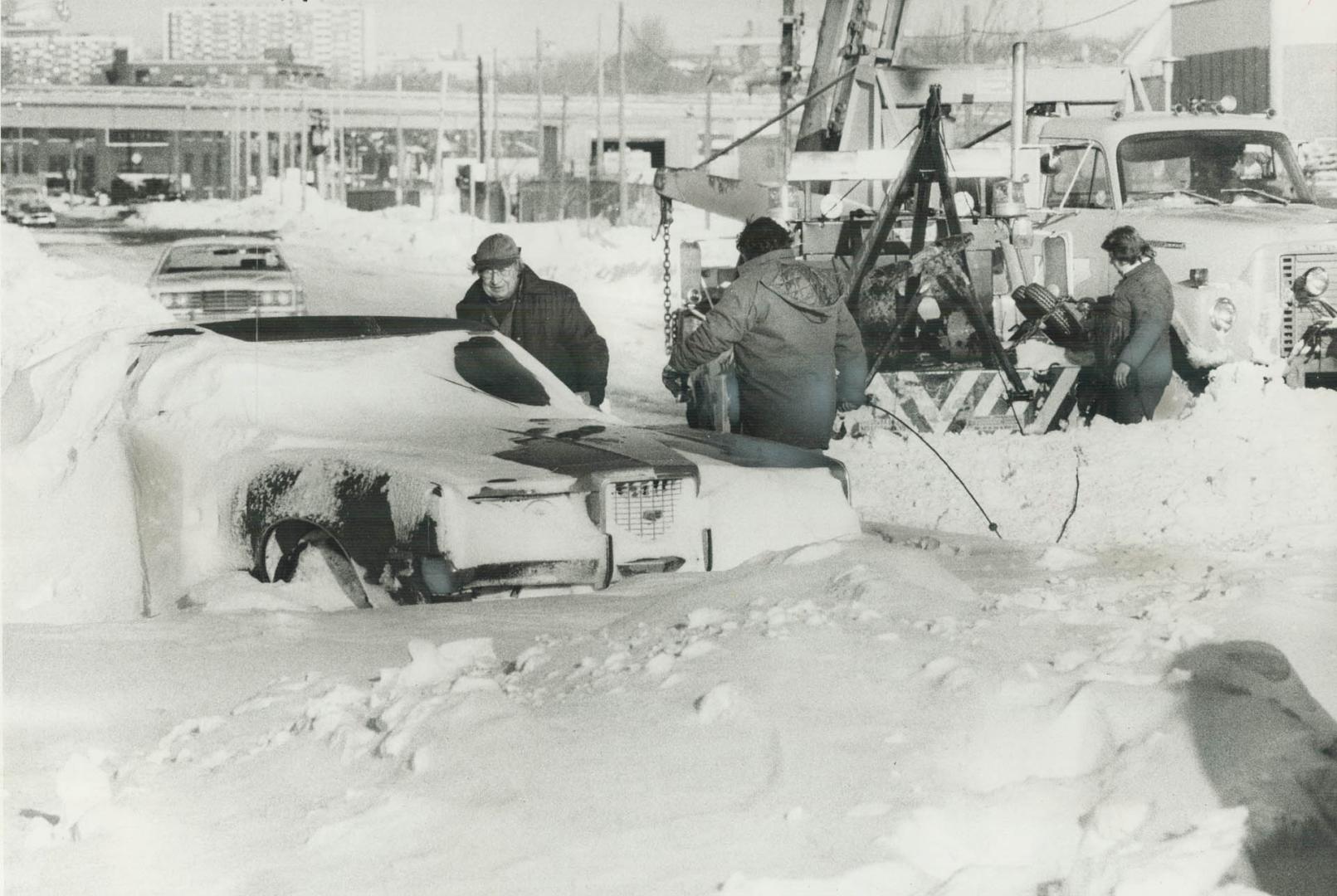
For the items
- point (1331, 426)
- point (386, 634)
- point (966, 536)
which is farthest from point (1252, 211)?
point (386, 634)

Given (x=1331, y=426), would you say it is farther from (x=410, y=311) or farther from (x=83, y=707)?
(x=410, y=311)

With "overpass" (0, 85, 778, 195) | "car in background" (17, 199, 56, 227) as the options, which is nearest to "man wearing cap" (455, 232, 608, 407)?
"overpass" (0, 85, 778, 195)

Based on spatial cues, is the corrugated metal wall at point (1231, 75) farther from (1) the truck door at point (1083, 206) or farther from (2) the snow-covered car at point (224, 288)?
(2) the snow-covered car at point (224, 288)

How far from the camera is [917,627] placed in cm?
470

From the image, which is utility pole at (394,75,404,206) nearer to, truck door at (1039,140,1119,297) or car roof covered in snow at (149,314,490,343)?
truck door at (1039,140,1119,297)

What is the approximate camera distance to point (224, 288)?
1584 cm

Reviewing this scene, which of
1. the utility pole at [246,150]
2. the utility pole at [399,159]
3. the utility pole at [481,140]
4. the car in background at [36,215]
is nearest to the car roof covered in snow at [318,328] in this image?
the utility pole at [481,140]

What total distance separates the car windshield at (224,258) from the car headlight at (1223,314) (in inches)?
395

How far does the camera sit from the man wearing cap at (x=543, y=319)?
7871mm

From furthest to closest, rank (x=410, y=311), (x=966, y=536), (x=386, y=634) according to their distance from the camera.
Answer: (x=410, y=311)
(x=966, y=536)
(x=386, y=634)

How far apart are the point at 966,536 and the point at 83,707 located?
448cm

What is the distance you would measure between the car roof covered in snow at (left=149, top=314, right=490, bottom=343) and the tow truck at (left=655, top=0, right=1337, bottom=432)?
3541 millimetres

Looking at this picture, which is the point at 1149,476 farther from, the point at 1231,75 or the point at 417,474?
the point at 1231,75

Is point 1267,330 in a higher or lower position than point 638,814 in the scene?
higher
